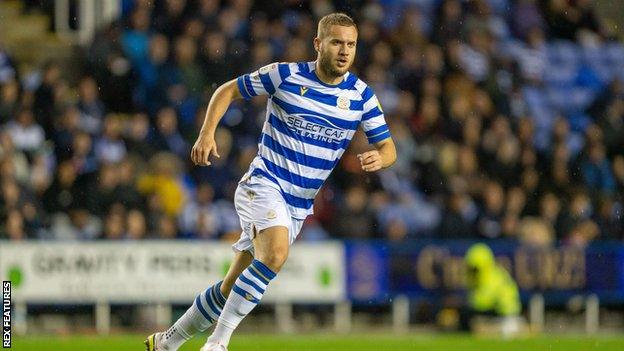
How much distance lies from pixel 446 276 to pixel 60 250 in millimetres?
4630

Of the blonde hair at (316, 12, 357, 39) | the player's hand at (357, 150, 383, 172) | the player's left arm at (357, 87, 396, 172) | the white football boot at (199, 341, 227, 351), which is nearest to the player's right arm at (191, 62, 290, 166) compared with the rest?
the blonde hair at (316, 12, 357, 39)

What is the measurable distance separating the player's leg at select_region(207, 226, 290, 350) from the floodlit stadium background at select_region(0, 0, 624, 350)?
19.6ft

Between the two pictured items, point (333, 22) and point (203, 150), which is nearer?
point (203, 150)

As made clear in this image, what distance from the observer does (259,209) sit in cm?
913

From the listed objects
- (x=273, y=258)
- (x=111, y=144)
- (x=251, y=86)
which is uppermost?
(x=251, y=86)

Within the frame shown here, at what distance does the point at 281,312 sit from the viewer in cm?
1672

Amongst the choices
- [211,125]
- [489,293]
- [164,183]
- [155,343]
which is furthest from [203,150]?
[489,293]

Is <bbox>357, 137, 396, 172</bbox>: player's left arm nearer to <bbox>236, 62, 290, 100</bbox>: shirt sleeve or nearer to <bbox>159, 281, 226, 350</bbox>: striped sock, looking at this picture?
<bbox>236, 62, 290, 100</bbox>: shirt sleeve

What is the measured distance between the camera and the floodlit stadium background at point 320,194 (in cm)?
1636

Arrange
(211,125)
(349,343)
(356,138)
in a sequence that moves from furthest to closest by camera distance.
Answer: (356,138) → (349,343) → (211,125)

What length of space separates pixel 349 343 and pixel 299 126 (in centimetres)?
498

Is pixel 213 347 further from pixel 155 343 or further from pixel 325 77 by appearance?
pixel 325 77

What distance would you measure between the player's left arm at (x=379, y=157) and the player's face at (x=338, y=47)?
0.60m

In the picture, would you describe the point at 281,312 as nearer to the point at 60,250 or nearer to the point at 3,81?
the point at 60,250
